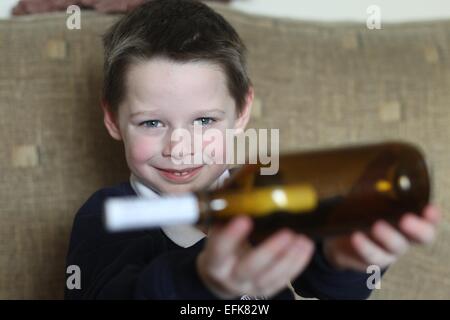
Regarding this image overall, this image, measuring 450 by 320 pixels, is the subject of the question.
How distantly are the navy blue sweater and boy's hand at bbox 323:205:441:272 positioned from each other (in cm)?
4

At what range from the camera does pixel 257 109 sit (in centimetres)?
108

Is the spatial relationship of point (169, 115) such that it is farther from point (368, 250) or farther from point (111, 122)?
point (368, 250)

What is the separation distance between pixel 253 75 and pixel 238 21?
9 centimetres

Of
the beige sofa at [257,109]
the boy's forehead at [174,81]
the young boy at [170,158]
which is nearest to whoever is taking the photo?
the young boy at [170,158]

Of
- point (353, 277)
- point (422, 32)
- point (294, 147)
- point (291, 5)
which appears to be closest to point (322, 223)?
point (353, 277)

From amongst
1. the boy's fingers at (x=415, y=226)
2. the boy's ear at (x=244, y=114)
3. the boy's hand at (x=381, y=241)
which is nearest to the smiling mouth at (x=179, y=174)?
the boy's ear at (x=244, y=114)

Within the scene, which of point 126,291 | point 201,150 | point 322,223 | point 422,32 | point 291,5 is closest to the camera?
point 322,223

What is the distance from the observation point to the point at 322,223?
0.51 meters

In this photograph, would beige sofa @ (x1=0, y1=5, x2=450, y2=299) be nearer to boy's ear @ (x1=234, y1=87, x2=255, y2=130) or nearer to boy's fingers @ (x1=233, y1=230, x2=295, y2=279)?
boy's ear @ (x1=234, y1=87, x2=255, y2=130)

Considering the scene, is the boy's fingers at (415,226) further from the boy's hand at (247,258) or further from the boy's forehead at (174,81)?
the boy's forehead at (174,81)

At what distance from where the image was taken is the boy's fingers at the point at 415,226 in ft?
1.68

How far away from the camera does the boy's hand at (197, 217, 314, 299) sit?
1.58 feet

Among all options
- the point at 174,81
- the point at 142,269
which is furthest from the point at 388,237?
the point at 174,81
